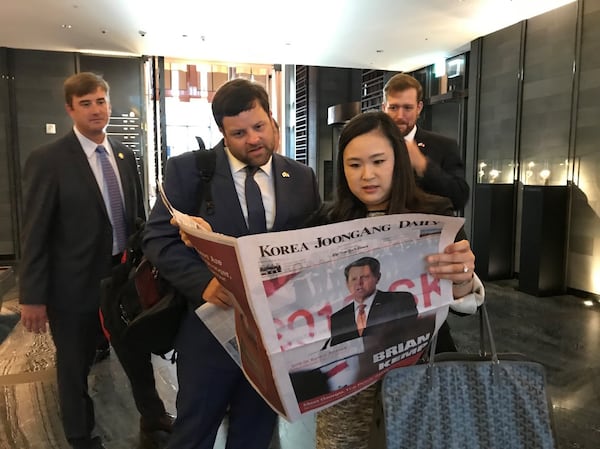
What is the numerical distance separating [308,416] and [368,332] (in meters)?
1.95

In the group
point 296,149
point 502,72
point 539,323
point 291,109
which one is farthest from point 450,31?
point 296,149

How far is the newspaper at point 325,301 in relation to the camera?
2.57 feet

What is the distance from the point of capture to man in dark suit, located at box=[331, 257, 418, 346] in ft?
2.80

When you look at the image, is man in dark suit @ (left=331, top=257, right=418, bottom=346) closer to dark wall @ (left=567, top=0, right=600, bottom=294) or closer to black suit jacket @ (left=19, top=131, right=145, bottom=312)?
black suit jacket @ (left=19, top=131, right=145, bottom=312)

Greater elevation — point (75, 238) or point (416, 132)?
point (416, 132)

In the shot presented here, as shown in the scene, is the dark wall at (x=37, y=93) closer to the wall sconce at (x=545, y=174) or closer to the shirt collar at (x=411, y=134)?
the shirt collar at (x=411, y=134)

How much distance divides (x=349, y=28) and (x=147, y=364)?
17.6ft

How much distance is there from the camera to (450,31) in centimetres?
634

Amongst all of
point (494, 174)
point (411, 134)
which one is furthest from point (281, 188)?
point (494, 174)

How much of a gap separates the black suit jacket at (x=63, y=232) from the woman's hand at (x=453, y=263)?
5.29 feet

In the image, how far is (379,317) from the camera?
896 millimetres

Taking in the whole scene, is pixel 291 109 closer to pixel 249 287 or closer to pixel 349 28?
pixel 349 28

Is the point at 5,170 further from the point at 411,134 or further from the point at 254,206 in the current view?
the point at 254,206

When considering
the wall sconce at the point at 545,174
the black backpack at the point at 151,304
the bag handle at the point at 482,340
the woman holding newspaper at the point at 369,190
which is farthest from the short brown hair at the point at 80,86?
the wall sconce at the point at 545,174
